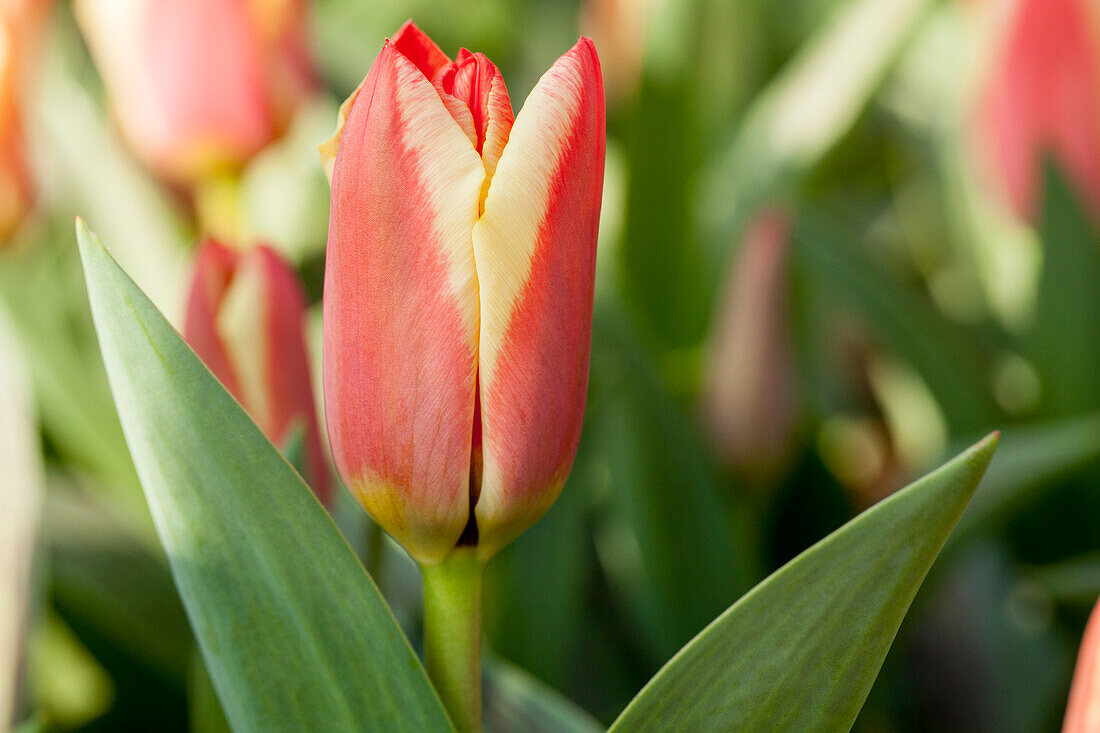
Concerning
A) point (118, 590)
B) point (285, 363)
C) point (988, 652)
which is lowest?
point (988, 652)

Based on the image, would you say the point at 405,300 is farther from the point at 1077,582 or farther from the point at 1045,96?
the point at 1045,96

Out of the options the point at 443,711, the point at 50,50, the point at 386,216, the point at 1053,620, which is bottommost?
the point at 1053,620

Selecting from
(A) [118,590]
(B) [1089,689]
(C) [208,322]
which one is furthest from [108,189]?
(B) [1089,689]

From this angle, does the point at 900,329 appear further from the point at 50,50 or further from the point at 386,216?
the point at 50,50

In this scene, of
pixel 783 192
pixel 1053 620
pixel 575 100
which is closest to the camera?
pixel 575 100

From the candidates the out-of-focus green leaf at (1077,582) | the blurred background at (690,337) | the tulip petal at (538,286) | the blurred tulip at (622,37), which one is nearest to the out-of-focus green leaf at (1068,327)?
the blurred background at (690,337)

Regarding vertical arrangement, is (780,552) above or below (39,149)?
below

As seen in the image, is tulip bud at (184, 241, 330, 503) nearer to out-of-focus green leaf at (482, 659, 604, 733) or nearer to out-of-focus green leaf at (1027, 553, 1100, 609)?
out-of-focus green leaf at (482, 659, 604, 733)

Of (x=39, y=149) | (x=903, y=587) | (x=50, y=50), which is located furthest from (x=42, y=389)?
(x=903, y=587)
